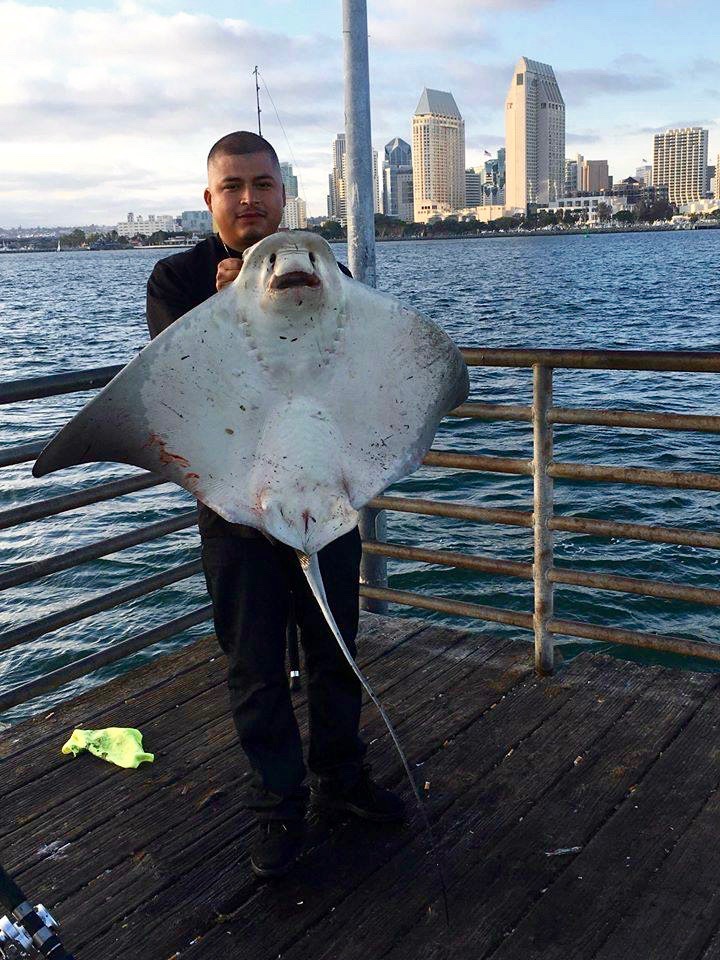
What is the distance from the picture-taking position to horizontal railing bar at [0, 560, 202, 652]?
118 inches

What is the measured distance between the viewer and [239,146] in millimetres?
2314

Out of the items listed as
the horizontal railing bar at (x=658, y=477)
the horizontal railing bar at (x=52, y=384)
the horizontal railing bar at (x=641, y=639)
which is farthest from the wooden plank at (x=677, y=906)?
the horizontal railing bar at (x=52, y=384)

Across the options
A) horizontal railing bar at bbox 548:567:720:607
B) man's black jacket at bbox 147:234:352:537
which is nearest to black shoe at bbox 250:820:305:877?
man's black jacket at bbox 147:234:352:537

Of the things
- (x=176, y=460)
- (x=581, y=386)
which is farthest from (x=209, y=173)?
(x=581, y=386)

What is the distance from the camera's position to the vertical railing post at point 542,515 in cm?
329

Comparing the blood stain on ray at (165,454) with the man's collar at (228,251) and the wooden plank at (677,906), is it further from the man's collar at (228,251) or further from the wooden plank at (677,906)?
the wooden plank at (677,906)

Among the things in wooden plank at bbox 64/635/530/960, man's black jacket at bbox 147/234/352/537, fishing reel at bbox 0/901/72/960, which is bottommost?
wooden plank at bbox 64/635/530/960

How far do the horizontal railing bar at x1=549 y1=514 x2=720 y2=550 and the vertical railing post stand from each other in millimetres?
60

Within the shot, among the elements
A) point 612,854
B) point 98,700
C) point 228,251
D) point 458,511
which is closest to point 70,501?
point 98,700

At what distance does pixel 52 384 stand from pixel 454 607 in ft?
5.90

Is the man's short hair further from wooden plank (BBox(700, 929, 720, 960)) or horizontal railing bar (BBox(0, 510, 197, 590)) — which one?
wooden plank (BBox(700, 929, 720, 960))

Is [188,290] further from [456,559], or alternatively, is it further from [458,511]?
[456,559]

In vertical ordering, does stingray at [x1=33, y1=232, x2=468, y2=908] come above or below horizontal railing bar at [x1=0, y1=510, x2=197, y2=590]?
above

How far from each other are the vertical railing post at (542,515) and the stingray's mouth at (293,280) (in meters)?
1.60
